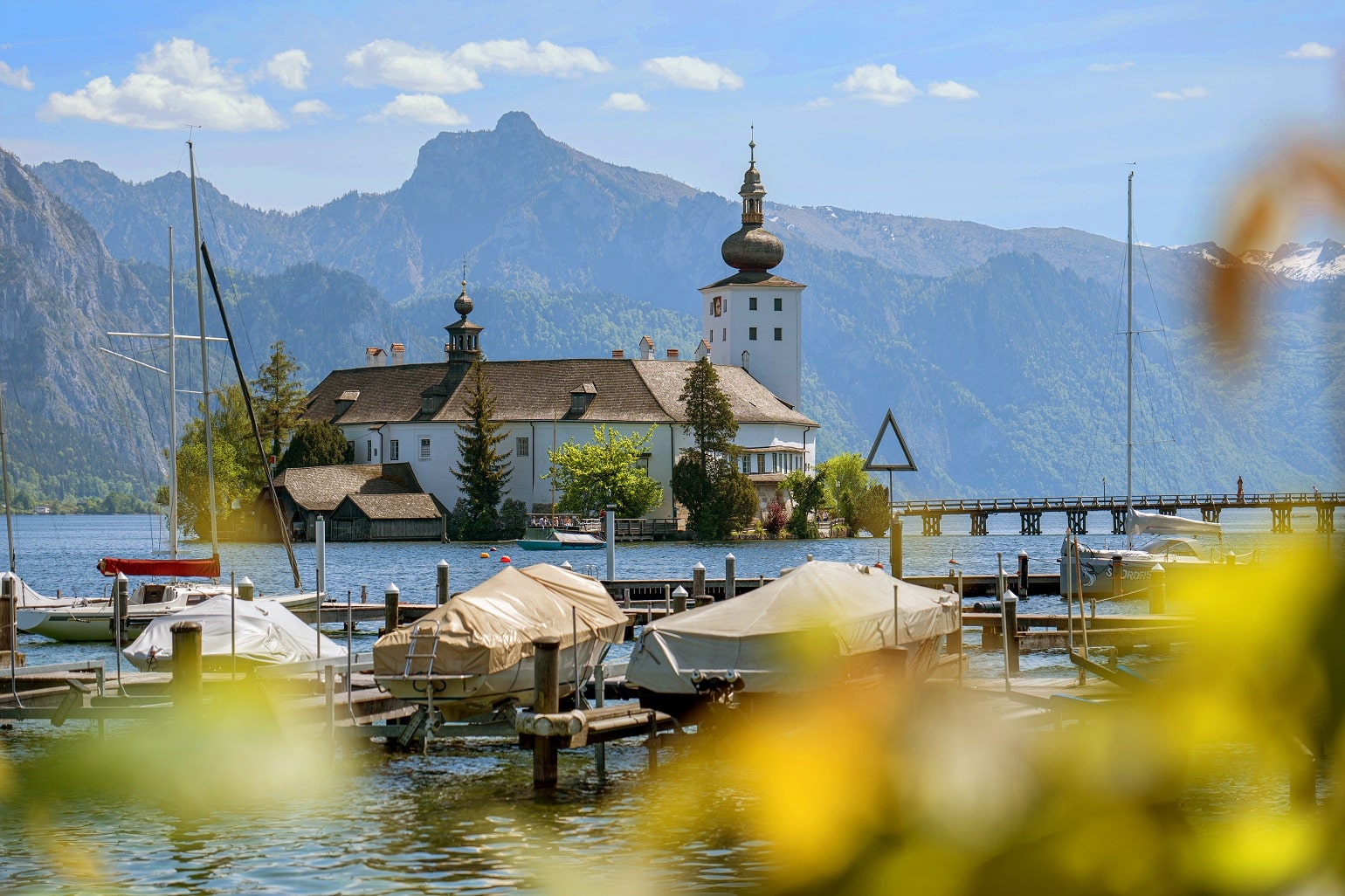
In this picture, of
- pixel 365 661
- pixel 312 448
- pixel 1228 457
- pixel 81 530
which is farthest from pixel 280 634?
pixel 81 530

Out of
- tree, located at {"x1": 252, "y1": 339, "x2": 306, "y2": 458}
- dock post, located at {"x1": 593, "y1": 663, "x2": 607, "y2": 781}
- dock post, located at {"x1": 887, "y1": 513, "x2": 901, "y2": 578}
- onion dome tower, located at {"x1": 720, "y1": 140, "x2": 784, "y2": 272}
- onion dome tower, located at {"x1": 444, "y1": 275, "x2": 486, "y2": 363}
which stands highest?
onion dome tower, located at {"x1": 720, "y1": 140, "x2": 784, "y2": 272}

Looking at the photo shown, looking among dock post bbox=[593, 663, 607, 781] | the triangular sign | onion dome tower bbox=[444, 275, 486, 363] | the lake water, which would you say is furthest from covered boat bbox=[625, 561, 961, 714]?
onion dome tower bbox=[444, 275, 486, 363]

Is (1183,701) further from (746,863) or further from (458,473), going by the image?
(458,473)

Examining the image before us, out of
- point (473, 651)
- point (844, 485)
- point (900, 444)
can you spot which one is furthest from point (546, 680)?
point (844, 485)

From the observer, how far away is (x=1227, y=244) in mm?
1903

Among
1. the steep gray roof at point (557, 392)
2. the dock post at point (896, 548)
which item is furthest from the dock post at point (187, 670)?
the steep gray roof at point (557, 392)

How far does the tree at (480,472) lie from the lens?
112m

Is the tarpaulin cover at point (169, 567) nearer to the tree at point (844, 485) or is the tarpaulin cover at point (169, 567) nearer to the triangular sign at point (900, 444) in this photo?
the triangular sign at point (900, 444)

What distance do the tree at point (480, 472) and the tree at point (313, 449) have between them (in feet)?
40.0

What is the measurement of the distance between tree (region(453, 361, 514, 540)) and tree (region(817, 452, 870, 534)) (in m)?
24.2

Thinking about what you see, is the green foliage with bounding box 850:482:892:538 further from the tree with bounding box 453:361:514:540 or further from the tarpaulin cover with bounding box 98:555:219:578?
the tarpaulin cover with bounding box 98:555:219:578

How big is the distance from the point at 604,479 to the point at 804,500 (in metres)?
15.2

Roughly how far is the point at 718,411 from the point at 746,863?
94.3 metres

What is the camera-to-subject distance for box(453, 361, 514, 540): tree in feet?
368
